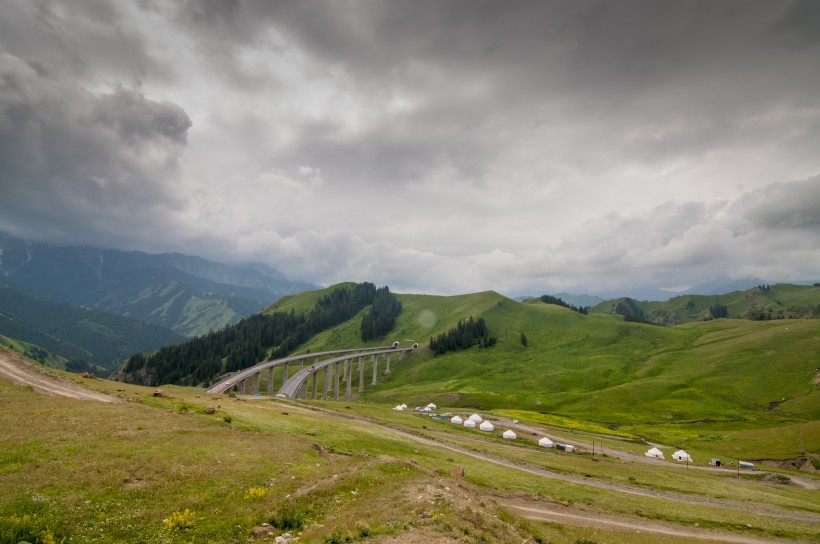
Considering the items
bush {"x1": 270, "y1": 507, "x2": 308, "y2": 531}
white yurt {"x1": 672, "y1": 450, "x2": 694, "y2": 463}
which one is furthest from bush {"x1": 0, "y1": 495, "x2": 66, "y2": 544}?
white yurt {"x1": 672, "y1": 450, "x2": 694, "y2": 463}

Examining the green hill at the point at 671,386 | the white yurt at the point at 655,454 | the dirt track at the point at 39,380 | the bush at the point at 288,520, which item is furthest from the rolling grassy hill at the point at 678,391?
the bush at the point at 288,520

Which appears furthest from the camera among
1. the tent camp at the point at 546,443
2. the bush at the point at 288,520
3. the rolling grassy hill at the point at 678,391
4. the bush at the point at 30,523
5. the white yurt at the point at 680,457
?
the rolling grassy hill at the point at 678,391

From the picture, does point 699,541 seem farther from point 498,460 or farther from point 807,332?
point 807,332

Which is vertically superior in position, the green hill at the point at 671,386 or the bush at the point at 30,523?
the bush at the point at 30,523

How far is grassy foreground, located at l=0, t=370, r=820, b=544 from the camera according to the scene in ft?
59.3

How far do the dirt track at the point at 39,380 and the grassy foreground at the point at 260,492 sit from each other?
16.7ft

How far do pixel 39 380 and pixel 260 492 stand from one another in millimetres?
57058

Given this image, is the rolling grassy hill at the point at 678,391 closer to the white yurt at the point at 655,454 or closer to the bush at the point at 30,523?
the white yurt at the point at 655,454

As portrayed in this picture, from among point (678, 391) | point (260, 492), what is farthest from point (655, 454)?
point (260, 492)

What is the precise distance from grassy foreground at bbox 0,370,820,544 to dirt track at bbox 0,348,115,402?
16.7 ft

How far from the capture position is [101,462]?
23875 mm

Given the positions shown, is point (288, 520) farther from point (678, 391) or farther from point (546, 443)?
point (678, 391)

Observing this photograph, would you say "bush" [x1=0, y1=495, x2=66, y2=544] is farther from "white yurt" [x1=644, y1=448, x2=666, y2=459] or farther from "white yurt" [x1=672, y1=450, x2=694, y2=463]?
"white yurt" [x1=672, y1=450, x2=694, y2=463]

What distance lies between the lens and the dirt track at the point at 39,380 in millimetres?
50812
